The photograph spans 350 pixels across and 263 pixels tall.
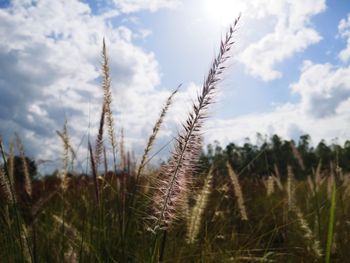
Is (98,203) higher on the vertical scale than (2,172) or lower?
lower

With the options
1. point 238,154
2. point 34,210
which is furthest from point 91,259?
point 238,154

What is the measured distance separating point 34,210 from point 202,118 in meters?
0.80

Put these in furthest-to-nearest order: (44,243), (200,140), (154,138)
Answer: (44,243) → (154,138) → (200,140)

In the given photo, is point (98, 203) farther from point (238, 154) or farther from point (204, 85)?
point (238, 154)

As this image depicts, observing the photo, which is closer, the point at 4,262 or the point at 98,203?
the point at 98,203

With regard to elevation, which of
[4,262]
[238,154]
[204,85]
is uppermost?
[238,154]

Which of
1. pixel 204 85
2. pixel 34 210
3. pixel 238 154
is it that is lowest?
pixel 34 210

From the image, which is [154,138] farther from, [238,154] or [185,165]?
[238,154]

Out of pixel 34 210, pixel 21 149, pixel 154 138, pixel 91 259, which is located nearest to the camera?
pixel 34 210

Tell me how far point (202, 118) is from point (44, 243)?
2827mm

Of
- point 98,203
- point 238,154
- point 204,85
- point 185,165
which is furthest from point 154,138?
point 238,154

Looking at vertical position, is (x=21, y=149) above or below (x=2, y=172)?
above

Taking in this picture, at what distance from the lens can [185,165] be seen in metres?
1.58

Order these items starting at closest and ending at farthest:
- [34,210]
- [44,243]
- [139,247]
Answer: [34,210] < [139,247] < [44,243]
